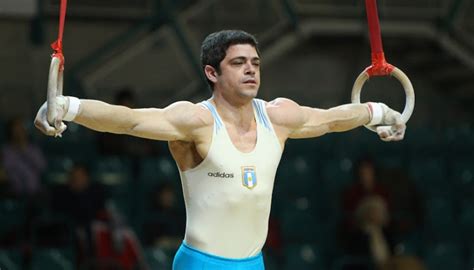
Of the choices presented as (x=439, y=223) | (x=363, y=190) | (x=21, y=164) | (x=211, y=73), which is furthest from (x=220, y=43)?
(x=439, y=223)

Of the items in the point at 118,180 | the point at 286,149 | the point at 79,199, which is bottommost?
the point at 79,199

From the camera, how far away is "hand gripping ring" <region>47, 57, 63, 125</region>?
439 centimetres

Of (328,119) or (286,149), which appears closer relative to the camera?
(328,119)

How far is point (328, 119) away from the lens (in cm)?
528

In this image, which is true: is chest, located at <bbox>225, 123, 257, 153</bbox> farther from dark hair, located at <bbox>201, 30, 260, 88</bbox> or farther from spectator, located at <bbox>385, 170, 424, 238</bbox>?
spectator, located at <bbox>385, 170, 424, 238</bbox>

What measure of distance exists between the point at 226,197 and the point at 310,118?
70cm

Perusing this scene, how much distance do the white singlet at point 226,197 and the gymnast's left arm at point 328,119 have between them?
253 mm

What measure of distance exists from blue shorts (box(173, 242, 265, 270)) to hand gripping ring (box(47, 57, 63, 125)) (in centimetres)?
103

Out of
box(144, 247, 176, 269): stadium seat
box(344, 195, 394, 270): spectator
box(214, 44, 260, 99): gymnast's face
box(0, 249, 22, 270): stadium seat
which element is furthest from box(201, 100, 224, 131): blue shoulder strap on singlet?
box(344, 195, 394, 270): spectator

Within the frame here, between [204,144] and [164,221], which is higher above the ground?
[164,221]

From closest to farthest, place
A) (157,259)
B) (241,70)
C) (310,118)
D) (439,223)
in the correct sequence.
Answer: (241,70), (310,118), (157,259), (439,223)

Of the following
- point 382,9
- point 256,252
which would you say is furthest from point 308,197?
point 256,252

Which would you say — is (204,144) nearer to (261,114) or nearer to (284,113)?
(261,114)

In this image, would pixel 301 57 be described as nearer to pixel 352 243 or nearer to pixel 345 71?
pixel 345 71
